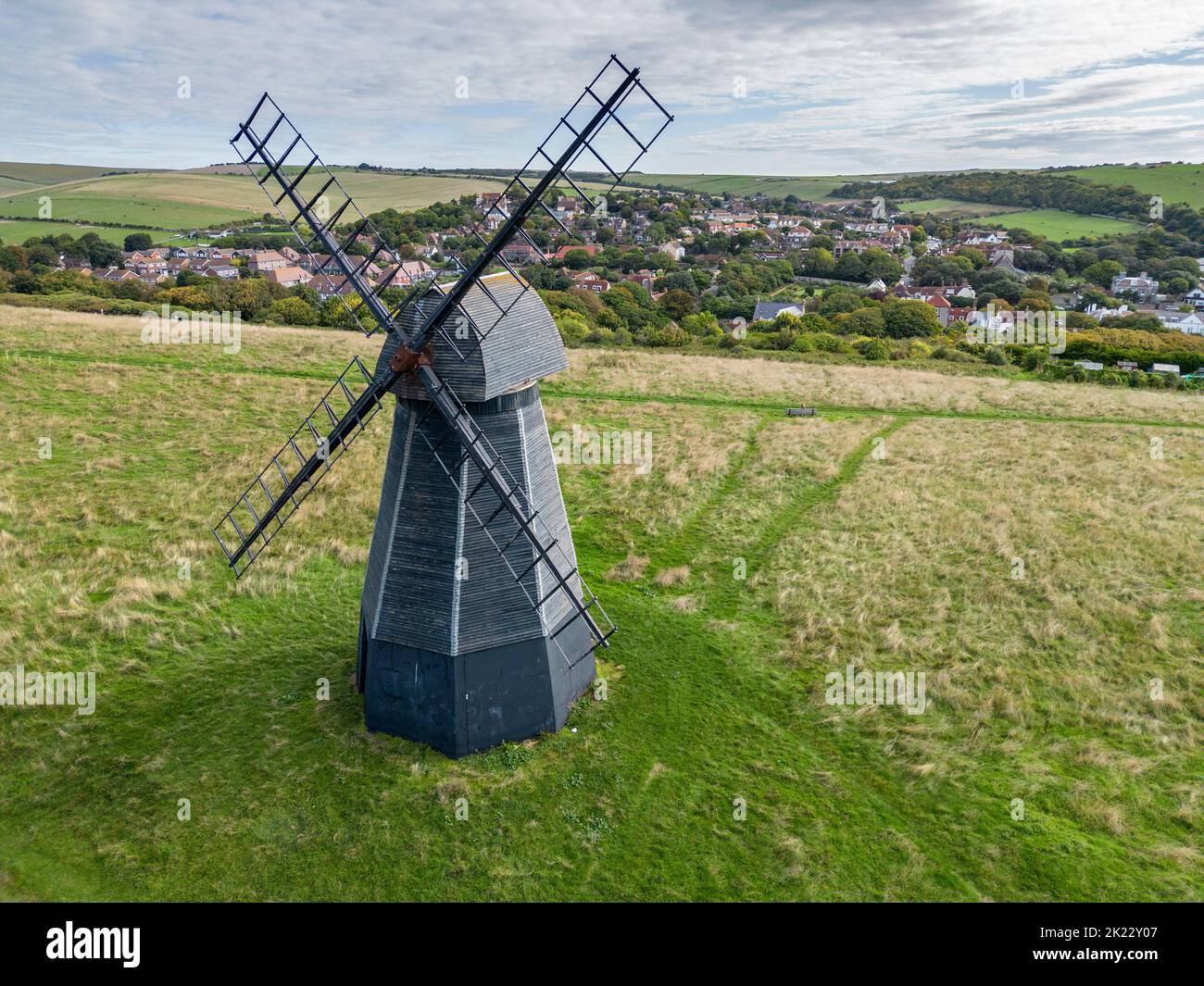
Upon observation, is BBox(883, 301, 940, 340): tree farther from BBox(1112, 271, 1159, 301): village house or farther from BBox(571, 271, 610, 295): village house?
BBox(1112, 271, 1159, 301): village house

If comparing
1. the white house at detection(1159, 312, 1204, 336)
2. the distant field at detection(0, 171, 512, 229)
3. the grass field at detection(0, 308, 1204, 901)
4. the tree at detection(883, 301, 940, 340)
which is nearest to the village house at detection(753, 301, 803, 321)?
the tree at detection(883, 301, 940, 340)

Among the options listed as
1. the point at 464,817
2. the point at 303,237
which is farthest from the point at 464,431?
the point at 464,817

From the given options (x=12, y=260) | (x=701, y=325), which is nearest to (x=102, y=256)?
(x=12, y=260)

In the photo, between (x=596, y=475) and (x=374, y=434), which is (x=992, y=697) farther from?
(x=374, y=434)

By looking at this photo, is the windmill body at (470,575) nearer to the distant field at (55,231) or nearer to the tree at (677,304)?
the tree at (677,304)

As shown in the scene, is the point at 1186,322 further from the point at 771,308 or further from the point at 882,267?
the point at 771,308

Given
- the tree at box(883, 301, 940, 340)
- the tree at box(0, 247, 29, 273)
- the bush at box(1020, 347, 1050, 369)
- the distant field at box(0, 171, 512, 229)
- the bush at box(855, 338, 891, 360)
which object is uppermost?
the distant field at box(0, 171, 512, 229)

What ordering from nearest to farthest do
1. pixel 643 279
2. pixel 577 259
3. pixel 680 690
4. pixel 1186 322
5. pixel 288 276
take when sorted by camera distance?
pixel 680 690 < pixel 288 276 < pixel 1186 322 < pixel 643 279 < pixel 577 259

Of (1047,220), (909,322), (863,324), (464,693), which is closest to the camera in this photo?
(464,693)
